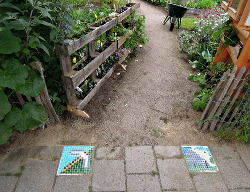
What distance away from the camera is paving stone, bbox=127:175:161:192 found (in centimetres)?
227

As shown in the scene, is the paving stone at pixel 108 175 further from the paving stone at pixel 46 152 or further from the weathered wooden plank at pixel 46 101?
the weathered wooden plank at pixel 46 101

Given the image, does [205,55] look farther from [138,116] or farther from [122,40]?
[138,116]

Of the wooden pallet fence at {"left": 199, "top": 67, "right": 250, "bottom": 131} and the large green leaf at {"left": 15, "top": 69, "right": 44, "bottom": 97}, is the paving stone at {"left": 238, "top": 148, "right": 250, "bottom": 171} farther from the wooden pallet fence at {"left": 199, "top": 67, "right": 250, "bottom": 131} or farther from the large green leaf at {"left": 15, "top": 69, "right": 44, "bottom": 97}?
the large green leaf at {"left": 15, "top": 69, "right": 44, "bottom": 97}

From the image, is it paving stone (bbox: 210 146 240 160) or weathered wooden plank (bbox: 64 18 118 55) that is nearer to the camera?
weathered wooden plank (bbox: 64 18 118 55)

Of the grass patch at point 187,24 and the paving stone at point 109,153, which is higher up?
the paving stone at point 109,153

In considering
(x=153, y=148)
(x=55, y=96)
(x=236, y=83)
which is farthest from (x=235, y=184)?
(x=55, y=96)

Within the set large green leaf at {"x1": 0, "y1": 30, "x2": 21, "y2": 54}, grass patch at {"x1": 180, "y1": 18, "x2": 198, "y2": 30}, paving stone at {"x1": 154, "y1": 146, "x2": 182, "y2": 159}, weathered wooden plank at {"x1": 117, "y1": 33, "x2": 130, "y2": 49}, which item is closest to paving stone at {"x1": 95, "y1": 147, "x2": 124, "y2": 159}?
paving stone at {"x1": 154, "y1": 146, "x2": 182, "y2": 159}

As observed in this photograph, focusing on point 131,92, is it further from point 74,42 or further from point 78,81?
point 74,42

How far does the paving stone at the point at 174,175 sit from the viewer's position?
2.32 m

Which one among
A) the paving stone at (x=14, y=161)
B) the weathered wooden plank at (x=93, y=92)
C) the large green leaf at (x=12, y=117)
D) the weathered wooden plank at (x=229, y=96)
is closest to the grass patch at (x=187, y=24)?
the weathered wooden plank at (x=93, y=92)

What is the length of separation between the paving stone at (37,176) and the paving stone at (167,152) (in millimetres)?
1380

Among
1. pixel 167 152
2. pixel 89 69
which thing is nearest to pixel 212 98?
pixel 167 152

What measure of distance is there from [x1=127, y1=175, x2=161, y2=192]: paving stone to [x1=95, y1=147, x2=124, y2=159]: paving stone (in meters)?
0.34

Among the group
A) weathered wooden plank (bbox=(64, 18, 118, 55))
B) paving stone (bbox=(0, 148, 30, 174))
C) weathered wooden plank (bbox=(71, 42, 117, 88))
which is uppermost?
weathered wooden plank (bbox=(64, 18, 118, 55))
